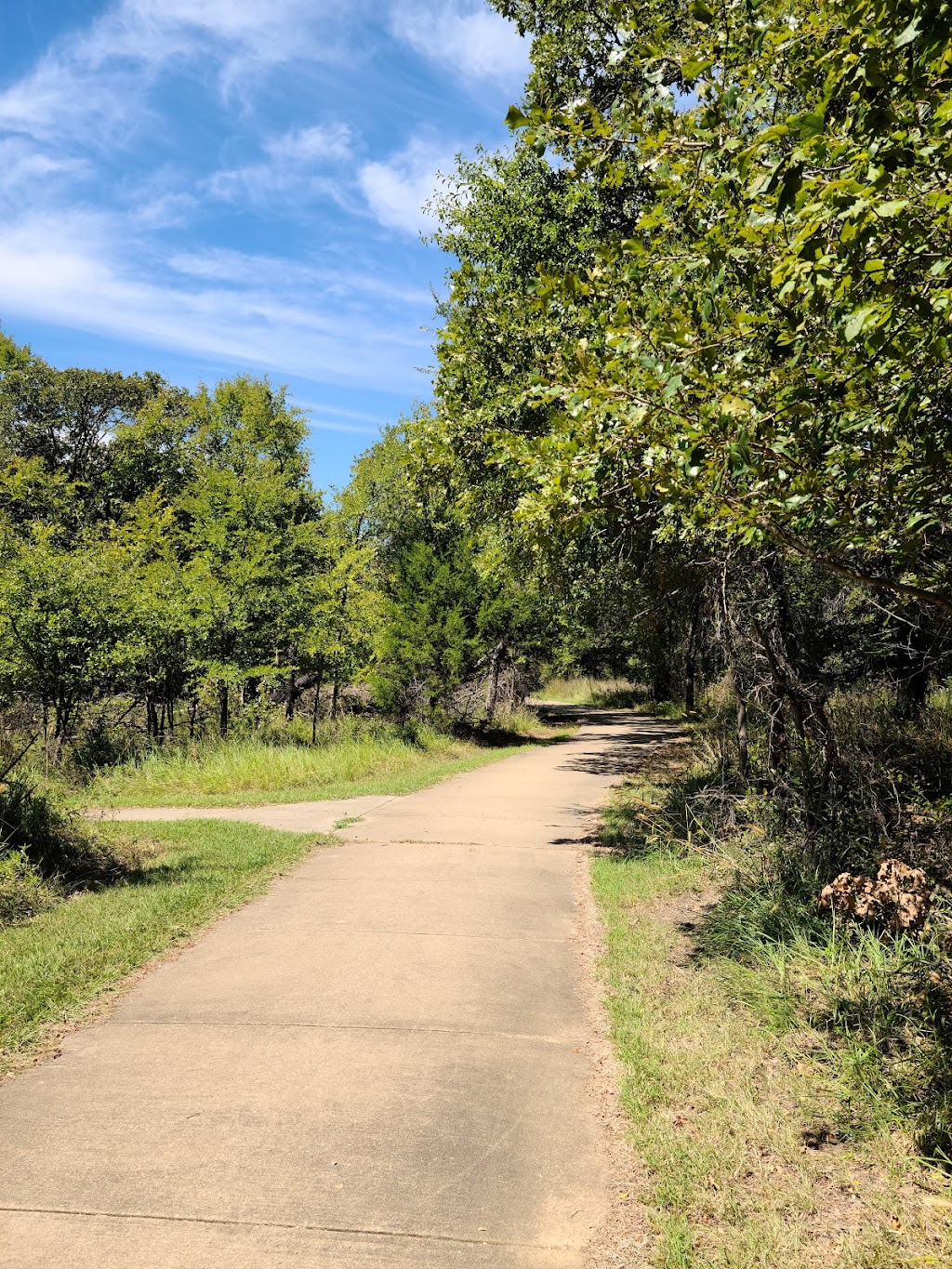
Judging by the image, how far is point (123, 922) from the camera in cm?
639

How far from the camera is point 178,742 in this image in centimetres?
1686

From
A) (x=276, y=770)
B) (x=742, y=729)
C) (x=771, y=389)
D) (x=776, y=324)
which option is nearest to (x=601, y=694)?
(x=276, y=770)

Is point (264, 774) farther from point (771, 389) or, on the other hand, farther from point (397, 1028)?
point (771, 389)

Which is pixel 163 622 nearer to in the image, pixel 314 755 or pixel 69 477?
pixel 314 755

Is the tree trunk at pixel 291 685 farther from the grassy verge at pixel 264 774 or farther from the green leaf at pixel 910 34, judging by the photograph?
the green leaf at pixel 910 34

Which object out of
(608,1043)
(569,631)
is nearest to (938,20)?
(608,1043)

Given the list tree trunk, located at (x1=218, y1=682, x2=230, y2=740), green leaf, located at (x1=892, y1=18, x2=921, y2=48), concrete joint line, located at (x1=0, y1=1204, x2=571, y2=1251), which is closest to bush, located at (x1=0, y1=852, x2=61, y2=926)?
concrete joint line, located at (x1=0, y1=1204, x2=571, y2=1251)

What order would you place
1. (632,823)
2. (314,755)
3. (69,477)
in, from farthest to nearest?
(69,477)
(314,755)
(632,823)

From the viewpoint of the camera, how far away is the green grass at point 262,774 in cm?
1304

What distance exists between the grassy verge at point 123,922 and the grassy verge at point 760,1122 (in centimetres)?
330

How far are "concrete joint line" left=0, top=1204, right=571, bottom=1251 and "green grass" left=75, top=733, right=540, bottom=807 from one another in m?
9.69

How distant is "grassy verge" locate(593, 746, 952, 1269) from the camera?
115 inches

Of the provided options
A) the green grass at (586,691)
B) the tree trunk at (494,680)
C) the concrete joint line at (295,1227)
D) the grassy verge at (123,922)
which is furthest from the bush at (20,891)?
the green grass at (586,691)

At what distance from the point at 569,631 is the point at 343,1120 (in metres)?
26.4
